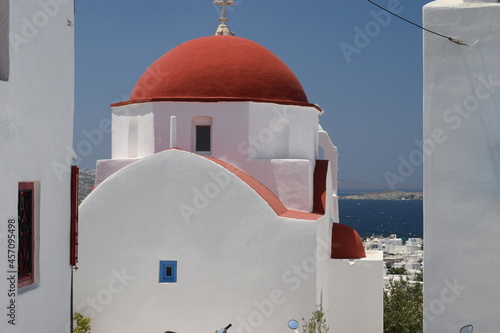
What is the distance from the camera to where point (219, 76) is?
1227 centimetres

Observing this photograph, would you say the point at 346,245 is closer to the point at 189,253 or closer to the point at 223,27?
the point at 189,253

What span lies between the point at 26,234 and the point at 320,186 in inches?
284

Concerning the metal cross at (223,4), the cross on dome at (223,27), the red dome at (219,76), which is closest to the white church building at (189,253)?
the red dome at (219,76)

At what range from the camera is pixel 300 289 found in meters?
10.4

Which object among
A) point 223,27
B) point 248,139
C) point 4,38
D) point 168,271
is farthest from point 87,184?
point 4,38

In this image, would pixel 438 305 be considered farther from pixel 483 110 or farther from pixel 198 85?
pixel 198 85

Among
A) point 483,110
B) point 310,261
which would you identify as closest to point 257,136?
point 310,261

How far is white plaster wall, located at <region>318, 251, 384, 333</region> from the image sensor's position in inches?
465

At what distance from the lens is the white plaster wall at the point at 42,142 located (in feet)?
18.3

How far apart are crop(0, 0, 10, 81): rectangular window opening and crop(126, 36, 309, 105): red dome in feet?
21.1

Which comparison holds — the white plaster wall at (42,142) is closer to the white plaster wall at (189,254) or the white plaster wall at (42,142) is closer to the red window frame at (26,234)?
the red window frame at (26,234)

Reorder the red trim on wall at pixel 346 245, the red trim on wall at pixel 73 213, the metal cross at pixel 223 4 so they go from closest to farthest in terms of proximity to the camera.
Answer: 1. the red trim on wall at pixel 73 213
2. the red trim on wall at pixel 346 245
3. the metal cross at pixel 223 4

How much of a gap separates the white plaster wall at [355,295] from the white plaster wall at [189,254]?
5.44 ft

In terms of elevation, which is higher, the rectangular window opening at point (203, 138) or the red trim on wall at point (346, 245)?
the rectangular window opening at point (203, 138)
